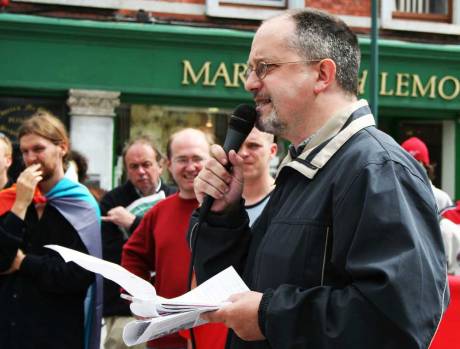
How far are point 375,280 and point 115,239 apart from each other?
391cm

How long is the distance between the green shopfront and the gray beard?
7818mm

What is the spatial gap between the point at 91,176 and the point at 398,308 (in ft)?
27.3

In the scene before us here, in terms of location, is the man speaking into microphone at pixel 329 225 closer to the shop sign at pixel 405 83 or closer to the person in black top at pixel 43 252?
the person in black top at pixel 43 252

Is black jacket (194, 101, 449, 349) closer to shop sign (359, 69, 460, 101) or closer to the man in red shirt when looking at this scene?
the man in red shirt

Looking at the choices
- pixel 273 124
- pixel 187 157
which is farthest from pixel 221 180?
pixel 187 157

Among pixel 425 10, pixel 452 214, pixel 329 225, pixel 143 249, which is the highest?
pixel 425 10

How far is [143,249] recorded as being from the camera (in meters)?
4.37

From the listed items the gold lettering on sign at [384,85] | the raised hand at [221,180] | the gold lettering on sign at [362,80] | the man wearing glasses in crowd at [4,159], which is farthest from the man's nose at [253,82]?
the gold lettering on sign at [384,85]

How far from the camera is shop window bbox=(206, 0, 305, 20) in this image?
10.2m

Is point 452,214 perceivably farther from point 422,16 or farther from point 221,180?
point 422,16

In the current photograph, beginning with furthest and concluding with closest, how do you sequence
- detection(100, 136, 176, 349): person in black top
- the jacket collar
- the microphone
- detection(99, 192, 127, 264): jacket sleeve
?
detection(99, 192, 127, 264): jacket sleeve
detection(100, 136, 176, 349): person in black top
the microphone
the jacket collar

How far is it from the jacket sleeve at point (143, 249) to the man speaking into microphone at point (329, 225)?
192cm

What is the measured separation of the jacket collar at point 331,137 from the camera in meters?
2.07

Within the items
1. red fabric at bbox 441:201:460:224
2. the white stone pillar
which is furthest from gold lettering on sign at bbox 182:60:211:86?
red fabric at bbox 441:201:460:224
